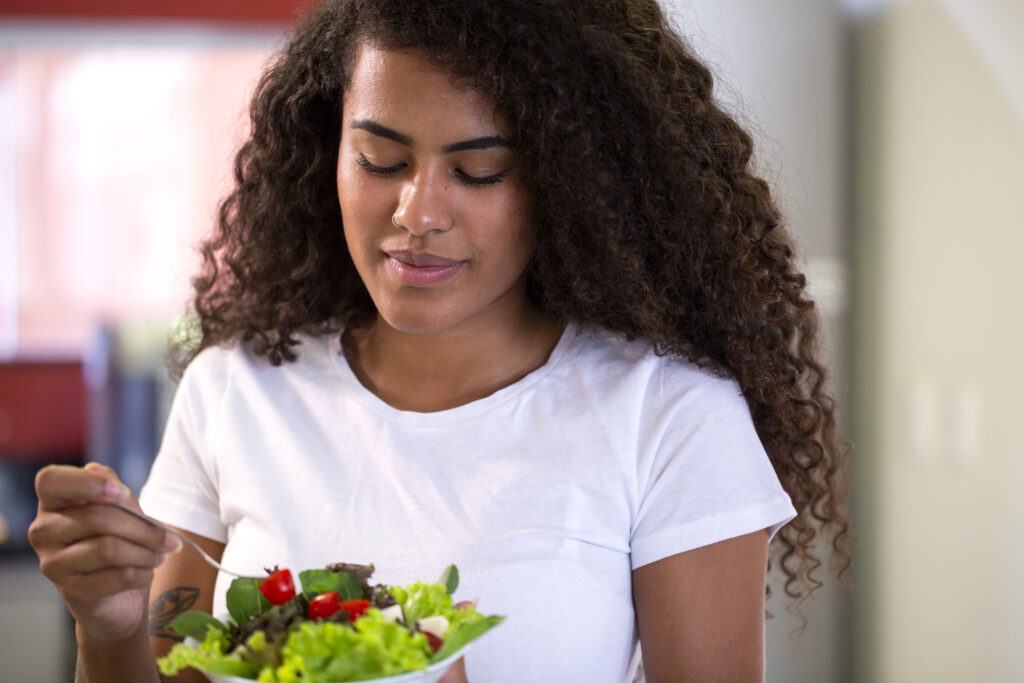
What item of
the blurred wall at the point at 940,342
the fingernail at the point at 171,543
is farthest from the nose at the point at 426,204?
the blurred wall at the point at 940,342

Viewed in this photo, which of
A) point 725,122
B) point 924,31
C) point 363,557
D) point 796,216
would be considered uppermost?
point 924,31

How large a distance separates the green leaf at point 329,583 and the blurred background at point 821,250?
91 cm

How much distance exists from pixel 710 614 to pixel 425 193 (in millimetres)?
619

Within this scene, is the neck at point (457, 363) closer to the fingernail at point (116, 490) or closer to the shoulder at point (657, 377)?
the shoulder at point (657, 377)

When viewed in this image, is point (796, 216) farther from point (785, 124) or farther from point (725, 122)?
point (725, 122)

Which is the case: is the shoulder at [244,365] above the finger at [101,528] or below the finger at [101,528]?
above

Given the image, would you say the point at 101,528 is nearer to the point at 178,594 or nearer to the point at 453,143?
the point at 178,594

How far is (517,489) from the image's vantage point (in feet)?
4.16

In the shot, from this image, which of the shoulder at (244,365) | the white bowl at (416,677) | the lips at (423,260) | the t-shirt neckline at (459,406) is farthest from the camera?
the shoulder at (244,365)

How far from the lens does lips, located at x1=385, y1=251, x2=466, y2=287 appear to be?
1.23 meters

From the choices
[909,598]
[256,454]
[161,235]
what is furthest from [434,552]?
[161,235]

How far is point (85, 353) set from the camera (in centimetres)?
388

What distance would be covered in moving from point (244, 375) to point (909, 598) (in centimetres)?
205

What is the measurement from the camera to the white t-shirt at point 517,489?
47.8 inches
